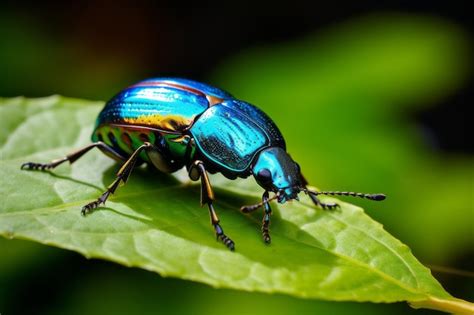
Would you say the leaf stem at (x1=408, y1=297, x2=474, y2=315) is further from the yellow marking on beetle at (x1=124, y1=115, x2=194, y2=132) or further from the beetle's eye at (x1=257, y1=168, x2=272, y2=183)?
the yellow marking on beetle at (x1=124, y1=115, x2=194, y2=132)

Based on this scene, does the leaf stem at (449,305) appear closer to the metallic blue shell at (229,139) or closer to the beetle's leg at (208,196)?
the beetle's leg at (208,196)

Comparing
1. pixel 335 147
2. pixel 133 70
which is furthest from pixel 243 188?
pixel 133 70

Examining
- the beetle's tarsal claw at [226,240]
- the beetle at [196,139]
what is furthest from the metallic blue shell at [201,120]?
the beetle's tarsal claw at [226,240]

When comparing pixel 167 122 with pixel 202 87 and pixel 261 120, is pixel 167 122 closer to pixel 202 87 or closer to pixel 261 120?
pixel 202 87

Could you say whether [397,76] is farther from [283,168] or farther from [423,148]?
[283,168]

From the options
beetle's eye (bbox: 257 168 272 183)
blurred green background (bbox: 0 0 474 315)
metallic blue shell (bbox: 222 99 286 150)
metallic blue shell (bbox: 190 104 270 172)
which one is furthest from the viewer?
blurred green background (bbox: 0 0 474 315)

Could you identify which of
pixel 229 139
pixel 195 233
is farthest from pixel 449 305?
pixel 229 139

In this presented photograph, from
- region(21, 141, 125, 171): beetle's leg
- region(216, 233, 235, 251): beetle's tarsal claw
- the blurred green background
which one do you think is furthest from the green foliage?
region(216, 233, 235, 251): beetle's tarsal claw
